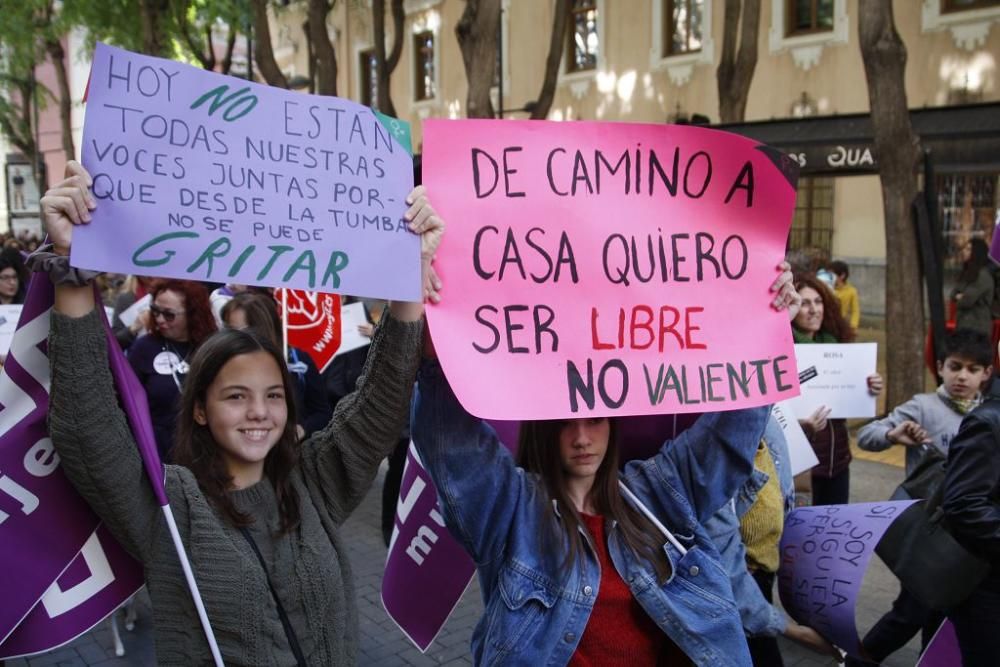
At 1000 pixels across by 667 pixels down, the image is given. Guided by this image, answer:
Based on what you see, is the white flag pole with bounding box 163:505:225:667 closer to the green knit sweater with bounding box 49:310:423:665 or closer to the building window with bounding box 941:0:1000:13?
the green knit sweater with bounding box 49:310:423:665

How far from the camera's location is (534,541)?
197 cm

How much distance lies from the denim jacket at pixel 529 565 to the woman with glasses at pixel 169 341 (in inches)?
107

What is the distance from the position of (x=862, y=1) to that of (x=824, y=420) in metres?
5.15

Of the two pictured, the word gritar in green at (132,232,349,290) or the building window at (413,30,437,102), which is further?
the building window at (413,30,437,102)

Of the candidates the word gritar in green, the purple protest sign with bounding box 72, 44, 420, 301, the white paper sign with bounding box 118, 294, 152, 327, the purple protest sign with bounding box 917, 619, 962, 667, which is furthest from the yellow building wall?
the word gritar in green

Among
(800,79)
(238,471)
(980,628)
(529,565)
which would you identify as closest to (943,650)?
(980,628)

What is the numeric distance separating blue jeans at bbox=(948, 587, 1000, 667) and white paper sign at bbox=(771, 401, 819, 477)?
41.9 inches

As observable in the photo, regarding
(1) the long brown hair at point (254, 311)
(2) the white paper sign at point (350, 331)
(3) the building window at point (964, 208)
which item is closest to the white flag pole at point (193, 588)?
(1) the long brown hair at point (254, 311)

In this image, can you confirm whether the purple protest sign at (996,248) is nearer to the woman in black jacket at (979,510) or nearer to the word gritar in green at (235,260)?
the woman in black jacket at (979,510)

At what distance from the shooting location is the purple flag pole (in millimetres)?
1800

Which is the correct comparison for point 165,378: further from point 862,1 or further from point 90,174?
point 862,1

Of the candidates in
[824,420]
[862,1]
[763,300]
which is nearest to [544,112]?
[862,1]

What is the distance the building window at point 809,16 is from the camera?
1588 cm

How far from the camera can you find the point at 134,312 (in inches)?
226
